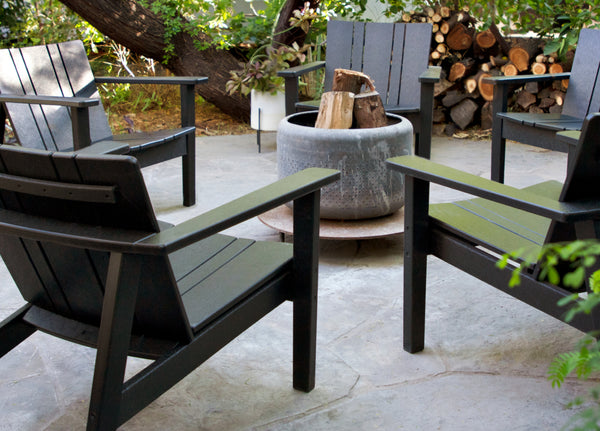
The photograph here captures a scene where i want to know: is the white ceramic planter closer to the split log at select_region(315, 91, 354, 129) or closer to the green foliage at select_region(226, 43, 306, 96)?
the green foliage at select_region(226, 43, 306, 96)

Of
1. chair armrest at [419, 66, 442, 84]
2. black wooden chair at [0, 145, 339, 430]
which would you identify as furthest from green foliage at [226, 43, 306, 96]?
black wooden chair at [0, 145, 339, 430]

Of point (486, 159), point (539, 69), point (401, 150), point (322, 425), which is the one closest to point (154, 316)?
point (322, 425)

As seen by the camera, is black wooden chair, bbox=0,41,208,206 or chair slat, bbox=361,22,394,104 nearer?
black wooden chair, bbox=0,41,208,206

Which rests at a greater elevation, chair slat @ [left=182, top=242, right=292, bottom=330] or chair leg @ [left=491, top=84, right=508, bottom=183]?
chair leg @ [left=491, top=84, right=508, bottom=183]

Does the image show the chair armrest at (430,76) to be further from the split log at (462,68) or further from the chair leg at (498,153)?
the split log at (462,68)

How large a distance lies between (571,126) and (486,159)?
3.99 feet

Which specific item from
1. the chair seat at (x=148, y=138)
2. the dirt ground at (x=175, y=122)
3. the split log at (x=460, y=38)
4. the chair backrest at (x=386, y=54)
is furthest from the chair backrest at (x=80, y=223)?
the split log at (x=460, y=38)

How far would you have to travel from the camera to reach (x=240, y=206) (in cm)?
140

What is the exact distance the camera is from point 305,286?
169cm

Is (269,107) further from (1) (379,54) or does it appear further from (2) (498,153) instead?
(2) (498,153)

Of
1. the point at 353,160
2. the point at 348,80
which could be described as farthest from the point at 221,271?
the point at 348,80

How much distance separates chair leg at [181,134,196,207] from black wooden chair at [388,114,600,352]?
1676 millimetres

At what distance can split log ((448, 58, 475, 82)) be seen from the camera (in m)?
4.89

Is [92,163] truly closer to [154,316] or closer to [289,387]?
[154,316]
